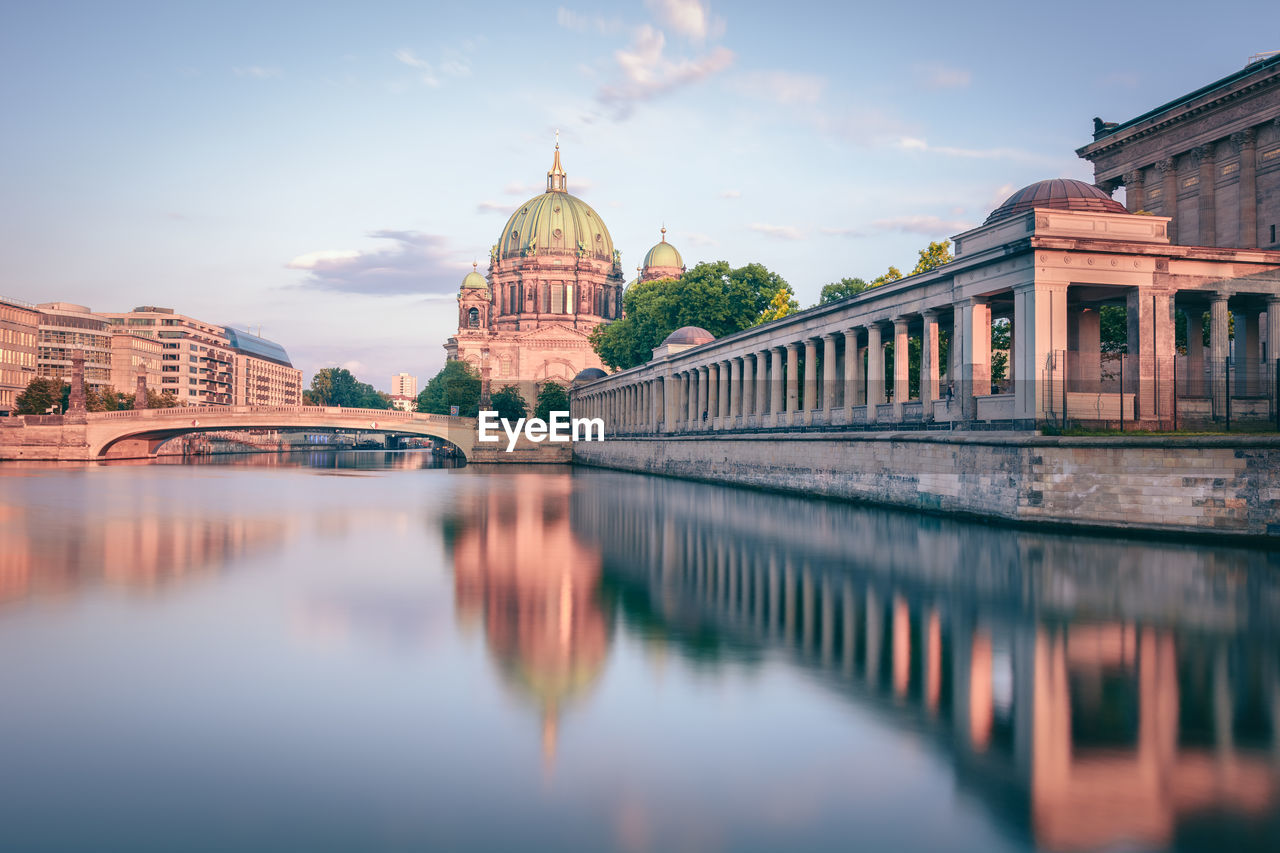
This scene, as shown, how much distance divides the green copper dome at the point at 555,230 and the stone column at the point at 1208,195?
129381 mm

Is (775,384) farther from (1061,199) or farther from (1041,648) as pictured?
(1041,648)

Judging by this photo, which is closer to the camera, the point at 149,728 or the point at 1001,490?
the point at 149,728

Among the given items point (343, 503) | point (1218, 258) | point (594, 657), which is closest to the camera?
point (594, 657)

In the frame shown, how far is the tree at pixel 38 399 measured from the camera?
97.2 metres

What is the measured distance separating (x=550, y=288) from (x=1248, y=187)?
131521 mm

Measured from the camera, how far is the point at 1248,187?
41.8m

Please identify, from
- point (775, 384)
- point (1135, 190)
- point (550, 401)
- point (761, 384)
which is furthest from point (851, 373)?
A: point (550, 401)

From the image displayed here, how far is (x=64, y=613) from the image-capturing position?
1405 centimetres

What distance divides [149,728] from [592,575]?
10.1m

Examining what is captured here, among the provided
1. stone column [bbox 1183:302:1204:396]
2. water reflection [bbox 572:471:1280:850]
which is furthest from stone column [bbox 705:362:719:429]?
water reflection [bbox 572:471:1280:850]

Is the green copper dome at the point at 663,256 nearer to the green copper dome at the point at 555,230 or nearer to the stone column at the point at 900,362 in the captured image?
the green copper dome at the point at 555,230

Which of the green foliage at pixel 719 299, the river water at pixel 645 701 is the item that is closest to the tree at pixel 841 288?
the green foliage at pixel 719 299

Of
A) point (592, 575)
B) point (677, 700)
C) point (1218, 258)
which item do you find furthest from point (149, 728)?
point (1218, 258)

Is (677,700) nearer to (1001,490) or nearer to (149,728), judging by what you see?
(149,728)
